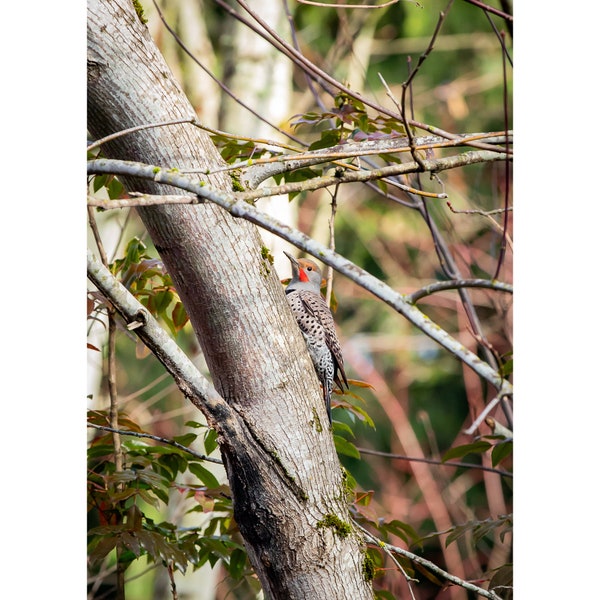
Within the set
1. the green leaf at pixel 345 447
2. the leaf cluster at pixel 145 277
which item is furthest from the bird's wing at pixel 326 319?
the leaf cluster at pixel 145 277

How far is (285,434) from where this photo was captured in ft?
5.65

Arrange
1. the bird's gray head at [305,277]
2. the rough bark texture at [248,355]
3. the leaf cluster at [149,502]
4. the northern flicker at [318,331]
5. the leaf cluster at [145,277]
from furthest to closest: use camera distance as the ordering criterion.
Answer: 1. the bird's gray head at [305,277]
2. the northern flicker at [318,331]
3. the leaf cluster at [145,277]
4. the leaf cluster at [149,502]
5. the rough bark texture at [248,355]

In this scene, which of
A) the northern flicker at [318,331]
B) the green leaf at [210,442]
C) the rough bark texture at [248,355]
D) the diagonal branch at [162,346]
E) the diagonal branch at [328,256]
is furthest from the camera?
the northern flicker at [318,331]

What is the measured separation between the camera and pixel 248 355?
173 centimetres

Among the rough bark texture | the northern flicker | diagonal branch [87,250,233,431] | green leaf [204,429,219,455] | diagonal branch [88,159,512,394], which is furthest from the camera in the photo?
the northern flicker

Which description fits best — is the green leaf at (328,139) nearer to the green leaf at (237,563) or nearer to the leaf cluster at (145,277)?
the leaf cluster at (145,277)

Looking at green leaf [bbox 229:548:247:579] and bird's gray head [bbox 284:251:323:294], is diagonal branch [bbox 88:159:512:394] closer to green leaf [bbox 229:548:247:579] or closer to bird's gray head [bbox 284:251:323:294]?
green leaf [bbox 229:548:247:579]

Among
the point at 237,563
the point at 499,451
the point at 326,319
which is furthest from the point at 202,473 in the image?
the point at 499,451

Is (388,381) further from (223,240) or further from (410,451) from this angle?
(223,240)

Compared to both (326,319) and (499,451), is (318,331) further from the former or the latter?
(499,451)

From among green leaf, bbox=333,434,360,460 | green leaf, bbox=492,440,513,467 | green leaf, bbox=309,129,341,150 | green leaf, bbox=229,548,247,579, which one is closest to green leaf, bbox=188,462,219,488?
green leaf, bbox=229,548,247,579

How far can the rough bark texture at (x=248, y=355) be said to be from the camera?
5.52ft

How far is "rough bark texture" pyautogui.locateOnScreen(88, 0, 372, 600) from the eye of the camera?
168 cm
